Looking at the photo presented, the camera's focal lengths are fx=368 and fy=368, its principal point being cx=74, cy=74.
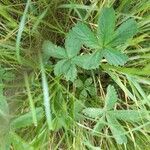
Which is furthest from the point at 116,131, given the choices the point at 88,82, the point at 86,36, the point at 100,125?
the point at 86,36

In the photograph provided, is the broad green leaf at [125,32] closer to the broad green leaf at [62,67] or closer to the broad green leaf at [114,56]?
the broad green leaf at [114,56]

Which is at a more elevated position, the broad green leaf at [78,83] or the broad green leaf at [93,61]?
the broad green leaf at [93,61]

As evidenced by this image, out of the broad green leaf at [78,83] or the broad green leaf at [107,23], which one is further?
the broad green leaf at [78,83]

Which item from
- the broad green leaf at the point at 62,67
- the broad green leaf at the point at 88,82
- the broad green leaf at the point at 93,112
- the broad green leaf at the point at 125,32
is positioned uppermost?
the broad green leaf at the point at 125,32

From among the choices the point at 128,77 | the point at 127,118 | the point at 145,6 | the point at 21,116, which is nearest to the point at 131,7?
the point at 145,6

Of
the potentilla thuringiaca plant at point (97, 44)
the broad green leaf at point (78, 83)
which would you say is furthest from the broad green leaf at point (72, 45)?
the broad green leaf at point (78, 83)

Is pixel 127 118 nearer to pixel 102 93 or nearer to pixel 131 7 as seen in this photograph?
pixel 102 93
